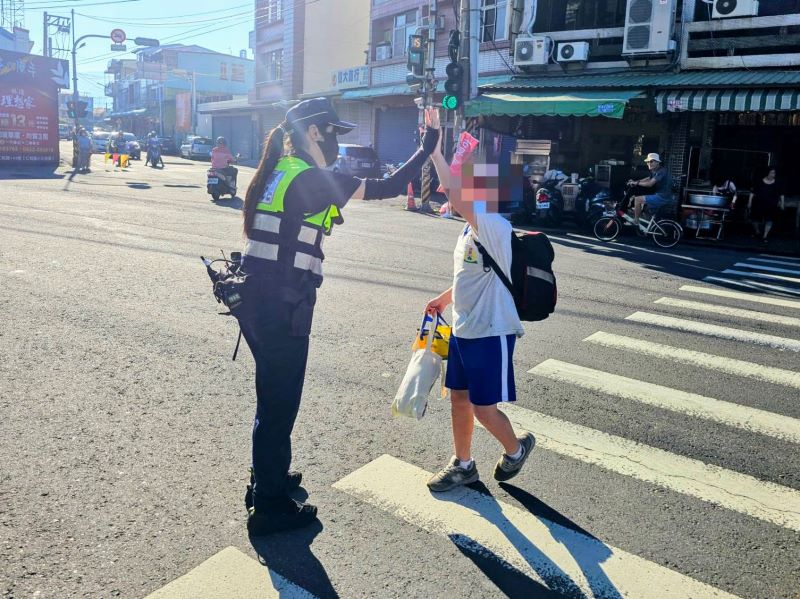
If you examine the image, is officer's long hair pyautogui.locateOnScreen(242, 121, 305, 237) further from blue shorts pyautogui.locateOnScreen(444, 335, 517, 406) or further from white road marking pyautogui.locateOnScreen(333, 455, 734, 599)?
white road marking pyautogui.locateOnScreen(333, 455, 734, 599)

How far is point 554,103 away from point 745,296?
9.38 meters

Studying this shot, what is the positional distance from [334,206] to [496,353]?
1.10m

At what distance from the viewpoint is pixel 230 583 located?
2.85 metres

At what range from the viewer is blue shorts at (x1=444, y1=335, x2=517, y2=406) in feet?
11.4

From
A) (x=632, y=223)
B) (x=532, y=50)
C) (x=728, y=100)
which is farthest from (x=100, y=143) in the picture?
(x=728, y=100)

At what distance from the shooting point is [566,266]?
11.1 metres

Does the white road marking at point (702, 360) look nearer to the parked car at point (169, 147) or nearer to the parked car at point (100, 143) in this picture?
the parked car at point (100, 143)

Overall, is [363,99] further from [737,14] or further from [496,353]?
[496,353]

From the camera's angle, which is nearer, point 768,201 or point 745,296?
point 745,296

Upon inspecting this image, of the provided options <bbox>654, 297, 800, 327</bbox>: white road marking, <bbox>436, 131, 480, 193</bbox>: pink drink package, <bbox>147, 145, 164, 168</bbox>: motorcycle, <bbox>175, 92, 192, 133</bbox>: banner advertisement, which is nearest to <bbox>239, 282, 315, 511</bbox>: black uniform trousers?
<bbox>436, 131, 480, 193</bbox>: pink drink package

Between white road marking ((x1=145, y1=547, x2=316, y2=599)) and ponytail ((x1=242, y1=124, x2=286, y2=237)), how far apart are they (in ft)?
4.80

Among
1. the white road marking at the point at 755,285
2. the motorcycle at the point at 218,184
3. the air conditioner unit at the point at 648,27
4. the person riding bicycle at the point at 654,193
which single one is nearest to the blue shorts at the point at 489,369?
the white road marking at the point at 755,285

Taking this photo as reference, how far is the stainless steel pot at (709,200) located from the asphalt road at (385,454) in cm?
765

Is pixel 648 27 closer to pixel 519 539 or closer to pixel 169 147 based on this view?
pixel 519 539
